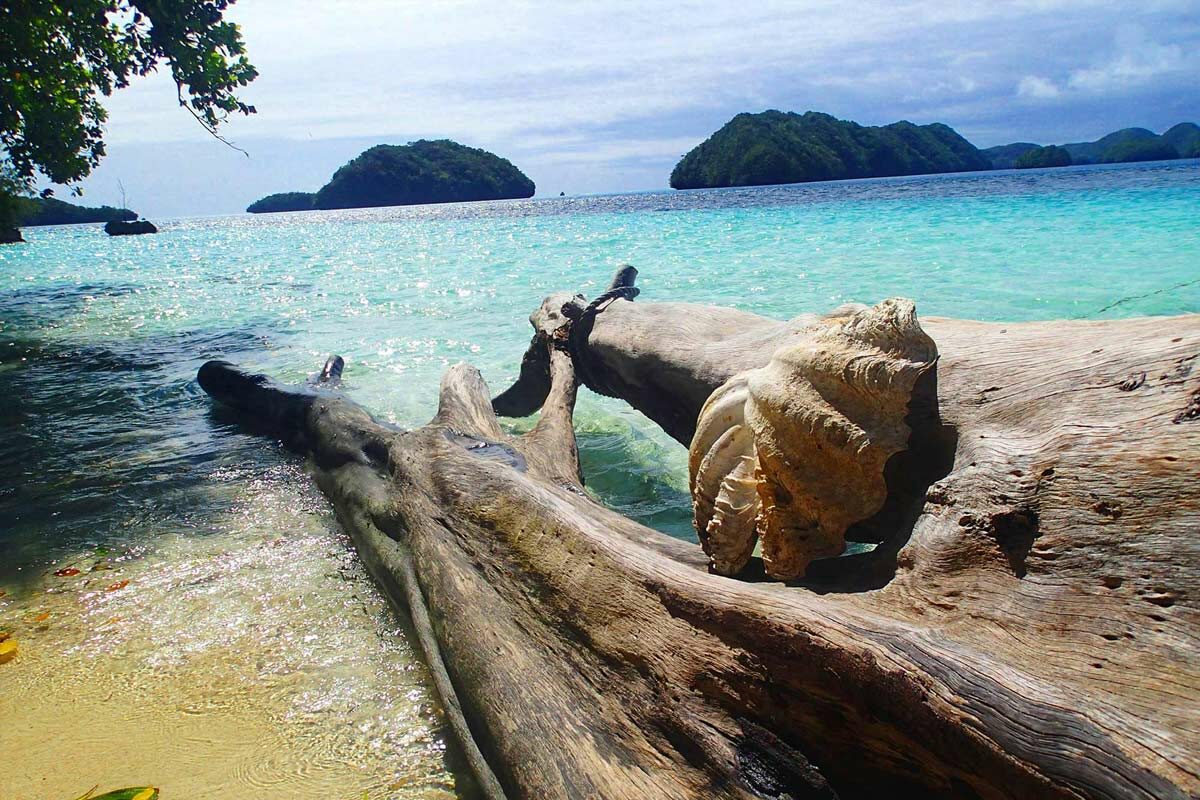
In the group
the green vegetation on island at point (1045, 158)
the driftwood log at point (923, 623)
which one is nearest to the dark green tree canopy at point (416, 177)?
the green vegetation on island at point (1045, 158)

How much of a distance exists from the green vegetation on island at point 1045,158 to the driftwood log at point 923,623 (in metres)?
96.3

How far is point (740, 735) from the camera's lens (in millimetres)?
1639

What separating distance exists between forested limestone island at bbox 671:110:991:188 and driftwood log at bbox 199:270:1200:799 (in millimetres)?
78565

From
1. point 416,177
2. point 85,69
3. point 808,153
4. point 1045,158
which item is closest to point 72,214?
point 416,177

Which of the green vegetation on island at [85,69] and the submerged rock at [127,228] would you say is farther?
the submerged rock at [127,228]

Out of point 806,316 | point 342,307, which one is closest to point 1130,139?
point 342,307

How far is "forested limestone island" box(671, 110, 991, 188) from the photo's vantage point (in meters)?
76.1

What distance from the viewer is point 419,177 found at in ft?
394

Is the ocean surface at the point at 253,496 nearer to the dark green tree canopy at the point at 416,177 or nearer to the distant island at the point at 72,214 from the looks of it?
the distant island at the point at 72,214

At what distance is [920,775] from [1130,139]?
347ft

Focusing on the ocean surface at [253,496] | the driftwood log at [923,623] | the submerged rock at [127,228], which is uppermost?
the submerged rock at [127,228]

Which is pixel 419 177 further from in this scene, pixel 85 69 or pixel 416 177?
pixel 85 69

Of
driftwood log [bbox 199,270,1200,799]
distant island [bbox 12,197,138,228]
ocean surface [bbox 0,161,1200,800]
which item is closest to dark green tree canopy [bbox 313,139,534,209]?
distant island [bbox 12,197,138,228]

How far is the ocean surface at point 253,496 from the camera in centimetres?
221
